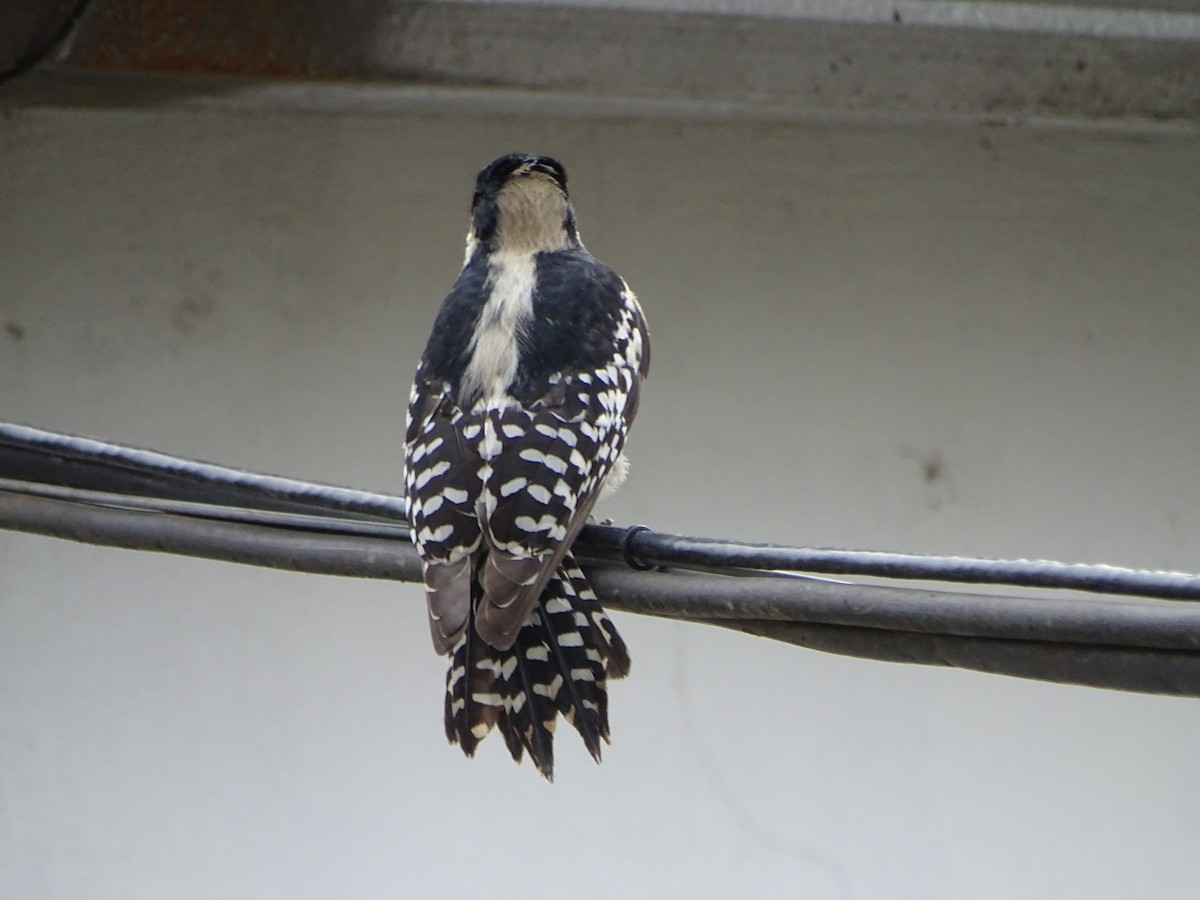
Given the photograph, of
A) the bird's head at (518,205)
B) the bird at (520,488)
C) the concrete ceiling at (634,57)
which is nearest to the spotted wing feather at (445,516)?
the bird at (520,488)

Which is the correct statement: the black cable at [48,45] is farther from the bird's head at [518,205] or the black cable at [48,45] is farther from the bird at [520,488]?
the bird at [520,488]

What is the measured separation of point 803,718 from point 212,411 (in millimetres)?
1365

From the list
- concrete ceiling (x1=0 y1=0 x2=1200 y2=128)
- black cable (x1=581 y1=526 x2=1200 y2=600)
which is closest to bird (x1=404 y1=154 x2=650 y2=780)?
black cable (x1=581 y1=526 x2=1200 y2=600)

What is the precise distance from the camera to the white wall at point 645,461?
329 cm

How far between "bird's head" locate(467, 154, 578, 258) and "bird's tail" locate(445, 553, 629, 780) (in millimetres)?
824

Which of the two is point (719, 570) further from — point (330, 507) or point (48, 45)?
point (48, 45)

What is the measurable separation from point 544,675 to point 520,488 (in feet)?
0.63

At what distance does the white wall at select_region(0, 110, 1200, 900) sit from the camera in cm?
329

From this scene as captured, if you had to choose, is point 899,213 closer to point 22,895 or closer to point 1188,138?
point 1188,138

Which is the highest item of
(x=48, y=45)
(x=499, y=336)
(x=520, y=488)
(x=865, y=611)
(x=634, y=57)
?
(x=634, y=57)

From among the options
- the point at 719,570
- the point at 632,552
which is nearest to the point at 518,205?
the point at 632,552

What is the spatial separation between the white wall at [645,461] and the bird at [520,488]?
1.28 m

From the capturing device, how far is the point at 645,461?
3.41 metres

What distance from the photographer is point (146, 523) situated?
1613mm
